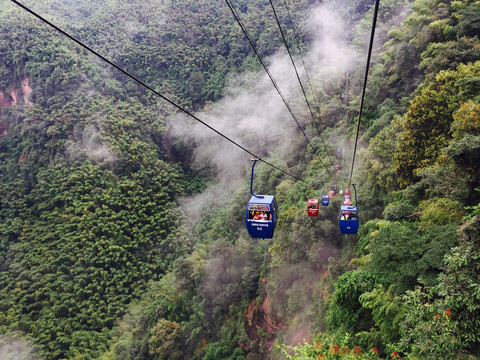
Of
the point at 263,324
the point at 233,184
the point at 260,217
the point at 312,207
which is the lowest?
the point at 263,324

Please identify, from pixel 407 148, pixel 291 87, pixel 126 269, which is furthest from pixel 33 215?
pixel 407 148

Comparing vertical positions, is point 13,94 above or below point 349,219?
above

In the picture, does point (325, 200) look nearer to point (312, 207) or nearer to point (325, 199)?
point (325, 199)

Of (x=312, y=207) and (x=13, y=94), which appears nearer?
(x=312, y=207)

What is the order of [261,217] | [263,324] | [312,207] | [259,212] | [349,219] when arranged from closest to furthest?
[261,217], [259,212], [349,219], [312,207], [263,324]

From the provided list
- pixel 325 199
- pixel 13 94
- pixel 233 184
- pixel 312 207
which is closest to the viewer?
pixel 312 207

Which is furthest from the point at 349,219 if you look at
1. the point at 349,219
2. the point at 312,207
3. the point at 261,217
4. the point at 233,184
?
the point at 233,184

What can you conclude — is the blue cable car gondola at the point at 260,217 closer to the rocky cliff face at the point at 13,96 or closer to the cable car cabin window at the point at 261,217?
the cable car cabin window at the point at 261,217

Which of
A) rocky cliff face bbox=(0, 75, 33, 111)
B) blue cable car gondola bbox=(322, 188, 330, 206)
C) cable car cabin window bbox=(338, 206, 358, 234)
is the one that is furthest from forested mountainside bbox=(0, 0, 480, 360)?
blue cable car gondola bbox=(322, 188, 330, 206)

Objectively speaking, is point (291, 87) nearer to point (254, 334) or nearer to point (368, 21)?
point (368, 21)
